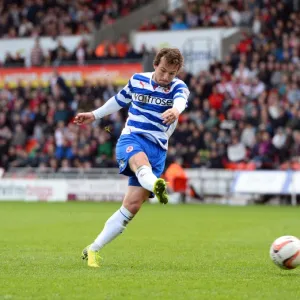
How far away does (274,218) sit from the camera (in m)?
20.5

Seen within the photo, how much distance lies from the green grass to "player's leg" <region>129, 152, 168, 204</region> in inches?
32.7

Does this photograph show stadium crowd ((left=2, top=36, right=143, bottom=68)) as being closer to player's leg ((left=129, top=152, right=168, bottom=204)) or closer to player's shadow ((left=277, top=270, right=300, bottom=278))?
player's leg ((left=129, top=152, right=168, bottom=204))

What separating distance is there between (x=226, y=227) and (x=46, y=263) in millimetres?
7927

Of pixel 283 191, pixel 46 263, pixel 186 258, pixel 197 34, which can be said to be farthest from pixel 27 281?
pixel 197 34

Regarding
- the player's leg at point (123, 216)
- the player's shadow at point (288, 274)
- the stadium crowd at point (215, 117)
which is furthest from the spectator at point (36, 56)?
the player's shadow at point (288, 274)

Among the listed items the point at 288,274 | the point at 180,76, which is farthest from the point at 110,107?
the point at 180,76

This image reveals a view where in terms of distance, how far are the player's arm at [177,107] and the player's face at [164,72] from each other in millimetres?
183

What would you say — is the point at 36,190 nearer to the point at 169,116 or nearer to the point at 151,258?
the point at 151,258

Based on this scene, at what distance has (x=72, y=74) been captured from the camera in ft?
114

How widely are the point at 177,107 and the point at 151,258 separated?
2408 millimetres

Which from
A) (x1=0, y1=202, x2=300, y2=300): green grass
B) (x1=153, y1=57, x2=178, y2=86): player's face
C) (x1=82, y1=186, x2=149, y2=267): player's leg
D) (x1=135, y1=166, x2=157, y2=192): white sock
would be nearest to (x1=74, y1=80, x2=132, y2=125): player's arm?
(x1=153, y1=57, x2=178, y2=86): player's face

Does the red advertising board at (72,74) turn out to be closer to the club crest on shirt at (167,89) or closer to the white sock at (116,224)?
the club crest on shirt at (167,89)

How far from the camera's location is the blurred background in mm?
27578

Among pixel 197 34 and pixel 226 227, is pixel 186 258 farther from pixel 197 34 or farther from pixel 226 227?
pixel 197 34
